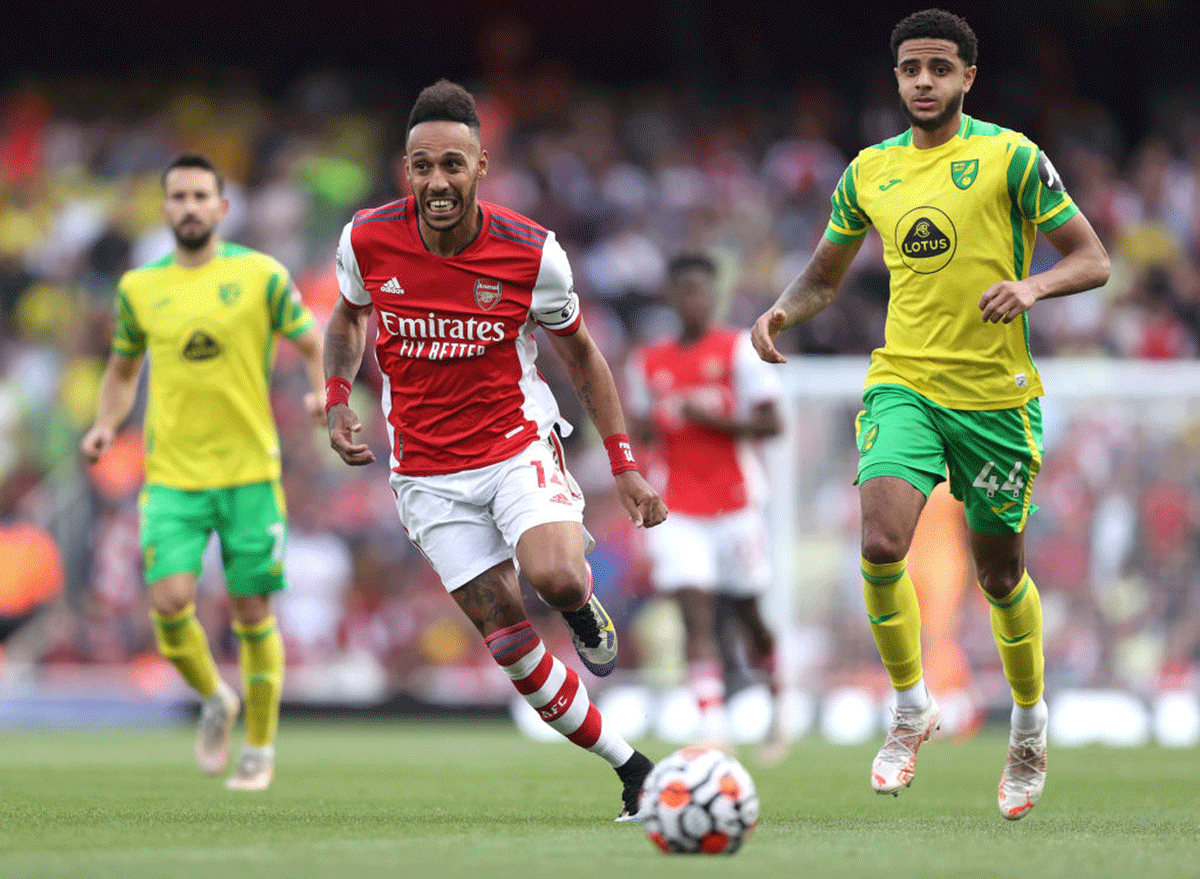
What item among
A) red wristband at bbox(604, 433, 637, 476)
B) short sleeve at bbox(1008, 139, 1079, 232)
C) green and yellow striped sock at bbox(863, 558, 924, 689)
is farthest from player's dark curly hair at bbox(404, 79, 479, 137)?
green and yellow striped sock at bbox(863, 558, 924, 689)

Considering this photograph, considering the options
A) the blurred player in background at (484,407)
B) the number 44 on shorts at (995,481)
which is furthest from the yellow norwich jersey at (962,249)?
the blurred player in background at (484,407)

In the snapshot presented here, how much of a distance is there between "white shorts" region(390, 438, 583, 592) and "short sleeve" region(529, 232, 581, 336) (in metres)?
0.48

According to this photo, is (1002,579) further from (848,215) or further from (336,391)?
(336,391)

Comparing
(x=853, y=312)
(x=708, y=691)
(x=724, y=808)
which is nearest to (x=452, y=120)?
(x=724, y=808)

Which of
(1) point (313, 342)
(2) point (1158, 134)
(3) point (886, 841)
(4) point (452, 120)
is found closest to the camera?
(3) point (886, 841)

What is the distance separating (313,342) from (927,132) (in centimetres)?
353

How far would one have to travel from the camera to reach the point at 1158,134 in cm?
2039

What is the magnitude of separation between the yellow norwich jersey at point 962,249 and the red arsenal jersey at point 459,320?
127cm

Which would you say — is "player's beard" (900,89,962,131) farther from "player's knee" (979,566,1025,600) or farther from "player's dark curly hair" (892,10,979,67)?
"player's knee" (979,566,1025,600)

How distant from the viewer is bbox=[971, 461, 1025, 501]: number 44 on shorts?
677cm

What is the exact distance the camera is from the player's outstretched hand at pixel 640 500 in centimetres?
648

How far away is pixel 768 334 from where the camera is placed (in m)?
6.89

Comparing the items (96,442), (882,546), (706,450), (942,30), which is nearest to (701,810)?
(882,546)

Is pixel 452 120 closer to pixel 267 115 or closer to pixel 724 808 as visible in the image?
pixel 724 808
